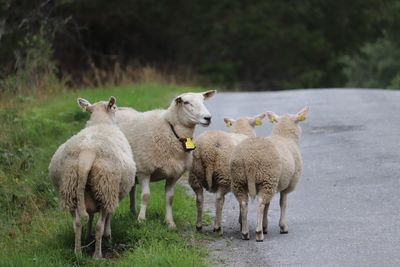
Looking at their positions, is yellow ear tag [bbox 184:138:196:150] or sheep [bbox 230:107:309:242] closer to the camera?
sheep [bbox 230:107:309:242]

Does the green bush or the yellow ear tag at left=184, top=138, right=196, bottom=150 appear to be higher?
the yellow ear tag at left=184, top=138, right=196, bottom=150

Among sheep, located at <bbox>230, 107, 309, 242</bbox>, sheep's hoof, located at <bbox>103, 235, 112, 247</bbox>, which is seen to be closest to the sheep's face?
sheep, located at <bbox>230, 107, 309, 242</bbox>

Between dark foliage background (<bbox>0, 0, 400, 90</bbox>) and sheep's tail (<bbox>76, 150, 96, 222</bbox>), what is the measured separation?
23264 mm

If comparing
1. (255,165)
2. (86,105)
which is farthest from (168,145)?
(255,165)

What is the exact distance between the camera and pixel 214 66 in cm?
3894

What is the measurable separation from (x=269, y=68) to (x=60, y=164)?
3383 centimetres

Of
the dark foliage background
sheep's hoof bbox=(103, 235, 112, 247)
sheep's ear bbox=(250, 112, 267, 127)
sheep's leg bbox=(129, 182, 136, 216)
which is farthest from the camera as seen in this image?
the dark foliage background

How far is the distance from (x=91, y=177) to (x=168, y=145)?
64.0 inches

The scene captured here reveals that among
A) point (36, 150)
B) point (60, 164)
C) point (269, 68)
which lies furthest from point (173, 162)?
point (269, 68)

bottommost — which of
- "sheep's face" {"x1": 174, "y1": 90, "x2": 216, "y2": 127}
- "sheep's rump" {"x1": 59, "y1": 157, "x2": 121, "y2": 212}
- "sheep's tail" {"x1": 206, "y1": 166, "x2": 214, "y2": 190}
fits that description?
"sheep's tail" {"x1": 206, "y1": 166, "x2": 214, "y2": 190}

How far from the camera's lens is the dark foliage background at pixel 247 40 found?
3400 cm

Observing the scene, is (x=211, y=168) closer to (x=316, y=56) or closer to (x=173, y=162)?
(x=173, y=162)

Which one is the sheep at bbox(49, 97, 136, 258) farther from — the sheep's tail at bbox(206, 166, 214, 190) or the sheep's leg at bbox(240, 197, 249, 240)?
the sheep's leg at bbox(240, 197, 249, 240)

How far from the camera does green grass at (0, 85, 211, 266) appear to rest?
320 inches
